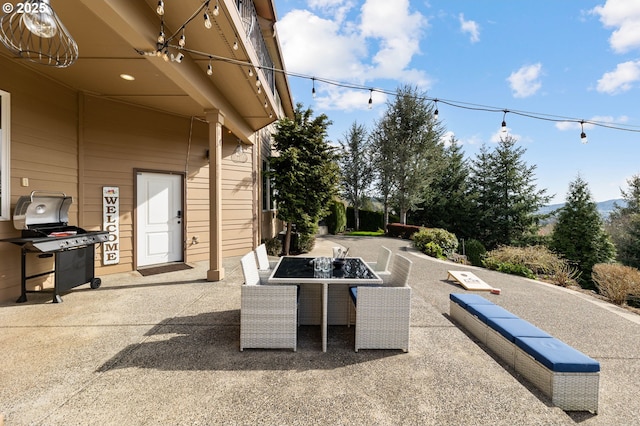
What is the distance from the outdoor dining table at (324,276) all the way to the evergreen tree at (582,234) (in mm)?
13299

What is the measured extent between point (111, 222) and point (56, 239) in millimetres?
1592

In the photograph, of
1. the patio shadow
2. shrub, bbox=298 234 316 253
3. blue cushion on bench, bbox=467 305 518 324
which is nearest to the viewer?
the patio shadow

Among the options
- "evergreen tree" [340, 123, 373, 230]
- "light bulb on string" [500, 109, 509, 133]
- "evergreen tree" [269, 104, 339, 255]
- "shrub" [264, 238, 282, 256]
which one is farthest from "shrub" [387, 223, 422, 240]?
"light bulb on string" [500, 109, 509, 133]

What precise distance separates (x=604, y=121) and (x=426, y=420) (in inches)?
239

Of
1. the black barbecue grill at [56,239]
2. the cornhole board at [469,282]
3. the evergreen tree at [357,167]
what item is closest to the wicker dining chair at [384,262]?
the cornhole board at [469,282]

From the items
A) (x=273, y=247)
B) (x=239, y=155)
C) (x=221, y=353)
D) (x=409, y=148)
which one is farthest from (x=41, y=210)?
(x=409, y=148)

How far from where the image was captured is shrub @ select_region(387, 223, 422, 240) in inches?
500

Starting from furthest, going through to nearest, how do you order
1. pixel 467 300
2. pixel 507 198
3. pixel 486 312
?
pixel 507 198
pixel 467 300
pixel 486 312

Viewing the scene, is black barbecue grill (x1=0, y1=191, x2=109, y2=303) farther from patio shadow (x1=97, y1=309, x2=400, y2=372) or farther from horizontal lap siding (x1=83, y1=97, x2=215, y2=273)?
patio shadow (x1=97, y1=309, x2=400, y2=372)

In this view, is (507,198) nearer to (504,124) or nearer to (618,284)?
(618,284)

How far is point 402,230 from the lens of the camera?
1341cm

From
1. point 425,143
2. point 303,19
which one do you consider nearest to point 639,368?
point 303,19

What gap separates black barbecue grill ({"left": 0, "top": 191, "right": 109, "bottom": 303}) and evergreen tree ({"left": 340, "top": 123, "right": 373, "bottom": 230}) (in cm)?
1514

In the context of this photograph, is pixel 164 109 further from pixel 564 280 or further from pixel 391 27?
pixel 564 280
